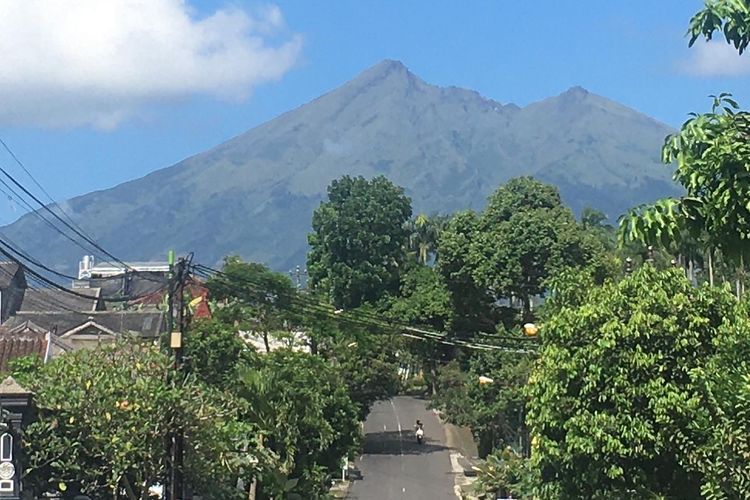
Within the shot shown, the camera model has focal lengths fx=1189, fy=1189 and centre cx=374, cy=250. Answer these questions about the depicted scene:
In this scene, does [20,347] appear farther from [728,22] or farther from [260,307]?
[728,22]

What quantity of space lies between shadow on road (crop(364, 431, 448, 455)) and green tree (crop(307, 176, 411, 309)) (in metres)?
7.40

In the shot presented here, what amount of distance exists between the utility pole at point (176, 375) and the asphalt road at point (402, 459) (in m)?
24.2

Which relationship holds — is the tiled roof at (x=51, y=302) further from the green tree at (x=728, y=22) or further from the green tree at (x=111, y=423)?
the green tree at (x=728, y=22)

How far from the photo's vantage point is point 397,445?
57.6m

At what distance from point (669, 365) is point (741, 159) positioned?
426 inches

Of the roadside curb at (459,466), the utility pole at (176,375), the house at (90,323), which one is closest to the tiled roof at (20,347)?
the house at (90,323)

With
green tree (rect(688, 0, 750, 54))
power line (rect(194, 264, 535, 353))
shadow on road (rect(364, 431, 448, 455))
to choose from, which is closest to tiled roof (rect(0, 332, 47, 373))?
power line (rect(194, 264, 535, 353))

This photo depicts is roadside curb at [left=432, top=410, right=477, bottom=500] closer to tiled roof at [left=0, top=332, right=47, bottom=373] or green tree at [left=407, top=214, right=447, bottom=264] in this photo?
tiled roof at [left=0, top=332, right=47, bottom=373]

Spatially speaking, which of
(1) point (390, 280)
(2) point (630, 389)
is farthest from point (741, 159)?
(1) point (390, 280)

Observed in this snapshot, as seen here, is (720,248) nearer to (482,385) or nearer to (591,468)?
(591,468)

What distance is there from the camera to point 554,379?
17.6m

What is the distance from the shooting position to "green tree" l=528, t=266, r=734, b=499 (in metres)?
16.5

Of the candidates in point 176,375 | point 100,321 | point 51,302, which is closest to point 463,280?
point 100,321

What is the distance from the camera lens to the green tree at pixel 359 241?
6306 centimetres
